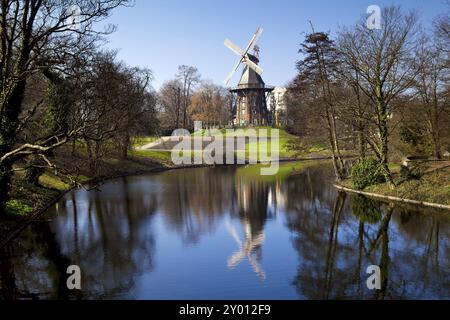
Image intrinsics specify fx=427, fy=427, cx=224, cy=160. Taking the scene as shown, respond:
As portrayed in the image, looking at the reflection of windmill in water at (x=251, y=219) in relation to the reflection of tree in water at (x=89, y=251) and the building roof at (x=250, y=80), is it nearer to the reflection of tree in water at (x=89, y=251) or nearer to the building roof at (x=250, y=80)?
the reflection of tree in water at (x=89, y=251)

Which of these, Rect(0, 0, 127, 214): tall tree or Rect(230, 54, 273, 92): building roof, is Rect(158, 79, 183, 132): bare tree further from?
Rect(0, 0, 127, 214): tall tree

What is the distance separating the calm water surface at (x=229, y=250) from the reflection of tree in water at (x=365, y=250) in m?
0.04

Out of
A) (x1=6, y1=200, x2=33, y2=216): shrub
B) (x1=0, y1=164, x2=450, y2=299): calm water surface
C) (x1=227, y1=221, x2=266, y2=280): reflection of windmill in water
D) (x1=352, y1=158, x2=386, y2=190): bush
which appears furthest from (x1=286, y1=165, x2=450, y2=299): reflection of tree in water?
(x1=6, y1=200, x2=33, y2=216): shrub

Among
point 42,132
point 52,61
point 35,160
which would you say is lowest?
point 35,160

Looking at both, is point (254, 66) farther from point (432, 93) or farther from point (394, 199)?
point (394, 199)

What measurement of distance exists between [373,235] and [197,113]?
259 feet

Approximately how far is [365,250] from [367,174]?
610 inches

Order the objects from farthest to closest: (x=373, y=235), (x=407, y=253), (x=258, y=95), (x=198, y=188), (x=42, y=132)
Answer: (x=258, y=95), (x=198, y=188), (x=42, y=132), (x=373, y=235), (x=407, y=253)

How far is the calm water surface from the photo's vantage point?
1116 centimetres

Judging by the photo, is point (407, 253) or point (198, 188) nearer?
point (407, 253)

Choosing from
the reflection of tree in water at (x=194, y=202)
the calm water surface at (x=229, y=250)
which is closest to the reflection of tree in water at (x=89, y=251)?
the calm water surface at (x=229, y=250)

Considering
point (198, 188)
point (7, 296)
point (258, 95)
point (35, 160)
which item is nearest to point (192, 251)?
point (7, 296)

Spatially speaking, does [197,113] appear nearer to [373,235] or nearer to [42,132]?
[42,132]

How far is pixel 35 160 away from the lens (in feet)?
82.5
